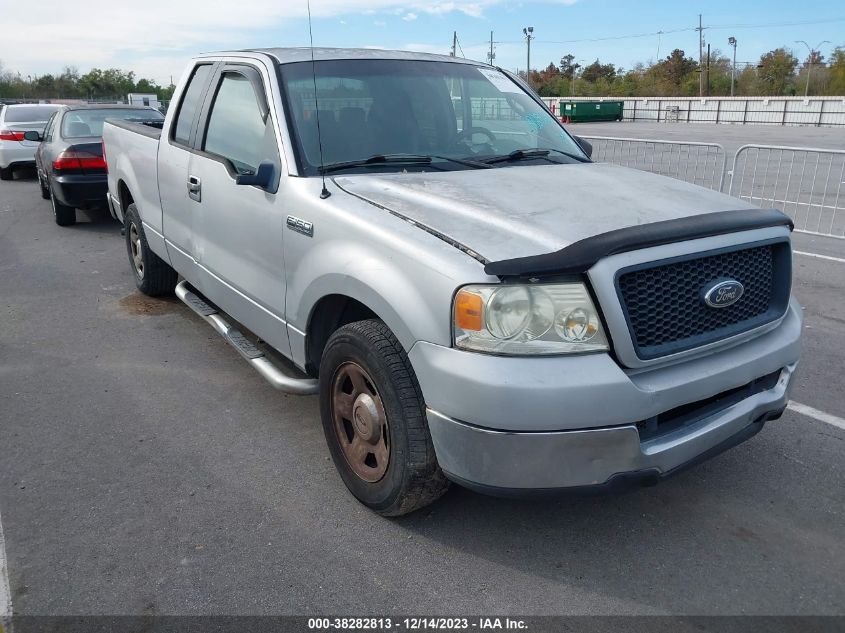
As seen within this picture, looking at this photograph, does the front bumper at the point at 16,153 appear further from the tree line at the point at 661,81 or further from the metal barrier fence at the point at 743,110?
the tree line at the point at 661,81

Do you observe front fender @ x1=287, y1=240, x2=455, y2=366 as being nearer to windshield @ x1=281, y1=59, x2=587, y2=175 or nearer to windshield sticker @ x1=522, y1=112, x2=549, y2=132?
windshield @ x1=281, y1=59, x2=587, y2=175

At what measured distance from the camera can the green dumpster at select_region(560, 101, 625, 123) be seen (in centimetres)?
5412

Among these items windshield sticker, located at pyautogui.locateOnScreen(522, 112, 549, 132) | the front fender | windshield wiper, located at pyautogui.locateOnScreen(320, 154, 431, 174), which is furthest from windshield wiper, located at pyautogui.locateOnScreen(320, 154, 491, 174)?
windshield sticker, located at pyautogui.locateOnScreen(522, 112, 549, 132)

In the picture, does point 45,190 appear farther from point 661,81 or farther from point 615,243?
point 661,81

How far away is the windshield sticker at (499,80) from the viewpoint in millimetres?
4684

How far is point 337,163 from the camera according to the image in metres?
3.66

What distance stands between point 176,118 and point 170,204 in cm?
60

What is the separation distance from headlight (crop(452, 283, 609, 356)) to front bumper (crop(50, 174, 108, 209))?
8.63 meters

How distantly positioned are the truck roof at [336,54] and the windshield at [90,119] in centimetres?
704

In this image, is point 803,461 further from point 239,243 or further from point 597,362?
point 239,243

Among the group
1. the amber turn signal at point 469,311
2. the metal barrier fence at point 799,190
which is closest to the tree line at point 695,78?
the metal barrier fence at point 799,190

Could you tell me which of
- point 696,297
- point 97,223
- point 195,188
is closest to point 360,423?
point 696,297

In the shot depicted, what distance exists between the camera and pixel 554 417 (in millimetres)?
2496

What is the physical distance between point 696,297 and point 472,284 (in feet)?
2.92
